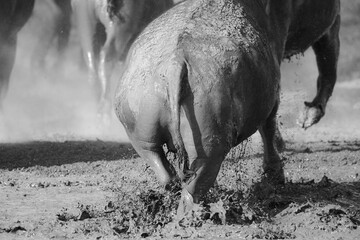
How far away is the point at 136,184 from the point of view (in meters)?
7.97

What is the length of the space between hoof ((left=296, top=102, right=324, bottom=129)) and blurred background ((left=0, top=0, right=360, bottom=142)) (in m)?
2.07

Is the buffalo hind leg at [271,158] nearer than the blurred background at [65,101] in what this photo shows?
Yes

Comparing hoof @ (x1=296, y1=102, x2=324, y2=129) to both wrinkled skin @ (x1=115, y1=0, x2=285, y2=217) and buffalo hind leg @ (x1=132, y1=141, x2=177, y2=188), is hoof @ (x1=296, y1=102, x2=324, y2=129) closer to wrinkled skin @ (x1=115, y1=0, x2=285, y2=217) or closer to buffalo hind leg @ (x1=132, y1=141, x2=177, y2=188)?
wrinkled skin @ (x1=115, y1=0, x2=285, y2=217)

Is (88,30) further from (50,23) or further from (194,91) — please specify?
(194,91)

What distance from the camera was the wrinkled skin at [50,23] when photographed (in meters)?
15.3

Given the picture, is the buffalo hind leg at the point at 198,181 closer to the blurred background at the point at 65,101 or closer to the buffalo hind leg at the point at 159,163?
the buffalo hind leg at the point at 159,163

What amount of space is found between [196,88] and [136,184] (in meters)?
2.17

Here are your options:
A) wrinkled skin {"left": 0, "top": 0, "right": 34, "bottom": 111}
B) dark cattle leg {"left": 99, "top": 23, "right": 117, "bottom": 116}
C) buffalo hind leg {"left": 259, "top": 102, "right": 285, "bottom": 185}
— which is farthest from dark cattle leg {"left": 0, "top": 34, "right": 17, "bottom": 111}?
buffalo hind leg {"left": 259, "top": 102, "right": 285, "bottom": 185}

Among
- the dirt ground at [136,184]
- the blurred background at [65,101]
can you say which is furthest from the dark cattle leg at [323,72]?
the blurred background at [65,101]

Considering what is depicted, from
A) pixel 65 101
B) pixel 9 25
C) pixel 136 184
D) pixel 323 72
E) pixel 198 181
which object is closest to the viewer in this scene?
pixel 198 181

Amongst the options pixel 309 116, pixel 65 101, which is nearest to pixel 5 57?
pixel 65 101

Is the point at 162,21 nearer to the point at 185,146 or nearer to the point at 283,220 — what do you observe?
the point at 185,146

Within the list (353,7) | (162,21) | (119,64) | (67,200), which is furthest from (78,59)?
(162,21)

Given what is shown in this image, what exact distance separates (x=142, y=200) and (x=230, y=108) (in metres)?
0.92
